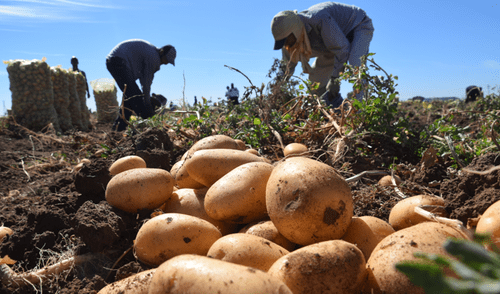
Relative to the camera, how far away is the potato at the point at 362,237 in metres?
1.49

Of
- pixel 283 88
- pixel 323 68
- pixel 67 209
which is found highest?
pixel 323 68

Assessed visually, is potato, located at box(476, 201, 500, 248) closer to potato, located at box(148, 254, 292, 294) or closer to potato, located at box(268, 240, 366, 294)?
potato, located at box(268, 240, 366, 294)

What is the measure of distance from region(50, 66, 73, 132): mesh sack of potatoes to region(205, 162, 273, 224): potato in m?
11.0

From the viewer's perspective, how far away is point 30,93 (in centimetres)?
992

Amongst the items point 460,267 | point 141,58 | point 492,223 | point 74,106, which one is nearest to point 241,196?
point 492,223

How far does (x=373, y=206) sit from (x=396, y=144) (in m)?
1.25

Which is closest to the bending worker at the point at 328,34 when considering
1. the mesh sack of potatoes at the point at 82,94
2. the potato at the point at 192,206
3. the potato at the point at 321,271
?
the potato at the point at 192,206

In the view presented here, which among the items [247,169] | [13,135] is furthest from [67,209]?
[13,135]

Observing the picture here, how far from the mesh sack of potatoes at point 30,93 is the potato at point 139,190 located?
30.5 ft

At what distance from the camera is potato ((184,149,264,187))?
2074 mm

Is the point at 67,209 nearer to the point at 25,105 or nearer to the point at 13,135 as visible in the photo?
the point at 13,135

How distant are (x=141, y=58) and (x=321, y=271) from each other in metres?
A: 9.85

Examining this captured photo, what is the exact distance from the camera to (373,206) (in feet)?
6.61

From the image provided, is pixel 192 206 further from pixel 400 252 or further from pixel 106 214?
pixel 400 252
